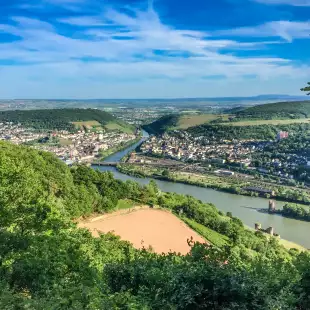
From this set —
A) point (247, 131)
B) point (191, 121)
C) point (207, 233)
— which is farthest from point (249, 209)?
point (191, 121)

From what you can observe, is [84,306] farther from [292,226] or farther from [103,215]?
[292,226]

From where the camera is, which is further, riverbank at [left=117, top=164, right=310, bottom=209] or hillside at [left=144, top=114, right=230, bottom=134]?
hillside at [left=144, top=114, right=230, bottom=134]

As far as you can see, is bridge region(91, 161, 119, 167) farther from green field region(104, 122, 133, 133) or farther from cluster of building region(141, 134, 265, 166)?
green field region(104, 122, 133, 133)

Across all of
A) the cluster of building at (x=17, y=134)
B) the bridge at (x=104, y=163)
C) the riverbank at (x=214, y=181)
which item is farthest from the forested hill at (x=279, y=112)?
the riverbank at (x=214, y=181)

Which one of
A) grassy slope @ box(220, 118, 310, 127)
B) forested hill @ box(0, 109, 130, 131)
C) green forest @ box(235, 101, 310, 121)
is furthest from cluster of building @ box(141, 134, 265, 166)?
A: forested hill @ box(0, 109, 130, 131)

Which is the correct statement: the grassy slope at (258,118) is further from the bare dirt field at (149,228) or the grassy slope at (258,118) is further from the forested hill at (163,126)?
the bare dirt field at (149,228)

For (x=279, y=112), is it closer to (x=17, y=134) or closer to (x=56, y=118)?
(x=56, y=118)

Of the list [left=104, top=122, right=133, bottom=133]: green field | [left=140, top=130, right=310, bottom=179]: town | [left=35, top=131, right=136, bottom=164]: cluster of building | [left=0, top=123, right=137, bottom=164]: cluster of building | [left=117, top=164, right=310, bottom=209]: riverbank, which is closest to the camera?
[left=117, top=164, right=310, bottom=209]: riverbank
